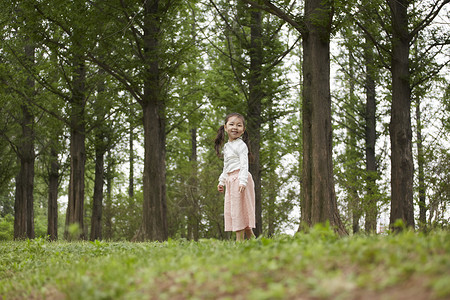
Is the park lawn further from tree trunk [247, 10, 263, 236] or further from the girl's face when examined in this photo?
tree trunk [247, 10, 263, 236]

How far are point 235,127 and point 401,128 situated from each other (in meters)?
6.77

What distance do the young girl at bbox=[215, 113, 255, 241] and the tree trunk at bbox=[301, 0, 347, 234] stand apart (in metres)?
2.00

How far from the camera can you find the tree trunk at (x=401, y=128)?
12.7 metres

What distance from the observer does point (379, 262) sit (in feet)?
10.2

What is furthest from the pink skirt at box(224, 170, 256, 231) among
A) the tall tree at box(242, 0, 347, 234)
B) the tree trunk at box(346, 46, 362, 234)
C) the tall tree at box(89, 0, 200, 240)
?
the tree trunk at box(346, 46, 362, 234)

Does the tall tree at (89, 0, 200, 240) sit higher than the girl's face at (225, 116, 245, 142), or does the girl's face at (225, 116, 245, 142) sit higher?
the tall tree at (89, 0, 200, 240)

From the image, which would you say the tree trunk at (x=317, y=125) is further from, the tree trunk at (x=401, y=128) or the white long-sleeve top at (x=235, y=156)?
the tree trunk at (x=401, y=128)

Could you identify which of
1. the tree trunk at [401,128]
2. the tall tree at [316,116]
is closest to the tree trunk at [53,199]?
the tree trunk at [401,128]

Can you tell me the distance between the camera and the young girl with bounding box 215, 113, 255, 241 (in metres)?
7.54

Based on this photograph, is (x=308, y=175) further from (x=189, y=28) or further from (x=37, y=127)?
(x=37, y=127)

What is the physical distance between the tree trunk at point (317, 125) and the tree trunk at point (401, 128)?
3408mm

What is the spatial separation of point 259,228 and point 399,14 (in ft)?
30.5

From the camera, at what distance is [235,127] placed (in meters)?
8.10

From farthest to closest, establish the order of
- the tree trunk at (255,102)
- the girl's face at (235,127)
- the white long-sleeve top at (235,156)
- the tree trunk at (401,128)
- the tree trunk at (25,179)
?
the tree trunk at (25,179) < the tree trunk at (255,102) < the tree trunk at (401,128) < the girl's face at (235,127) < the white long-sleeve top at (235,156)
